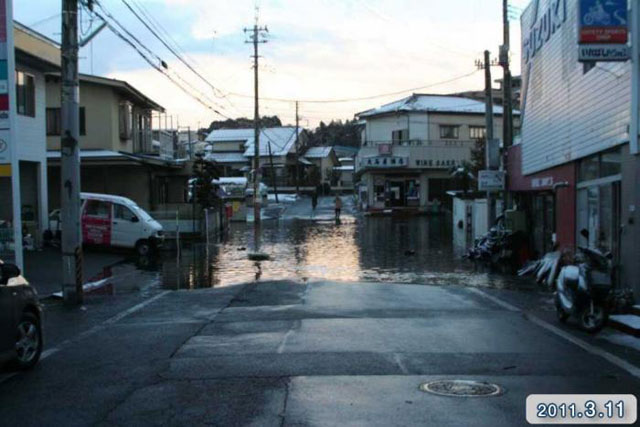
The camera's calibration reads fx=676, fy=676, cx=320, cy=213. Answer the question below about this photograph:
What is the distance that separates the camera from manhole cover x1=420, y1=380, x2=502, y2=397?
6.43 meters

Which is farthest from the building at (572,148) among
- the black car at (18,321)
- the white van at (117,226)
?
the white van at (117,226)

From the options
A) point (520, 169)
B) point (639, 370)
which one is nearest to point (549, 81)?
point (520, 169)

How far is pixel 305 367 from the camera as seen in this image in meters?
7.53

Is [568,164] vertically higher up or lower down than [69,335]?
higher up

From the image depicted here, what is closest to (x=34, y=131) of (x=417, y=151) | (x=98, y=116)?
(x=98, y=116)

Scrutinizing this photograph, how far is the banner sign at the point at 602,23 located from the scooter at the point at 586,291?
371 cm

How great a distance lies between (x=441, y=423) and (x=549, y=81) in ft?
49.6

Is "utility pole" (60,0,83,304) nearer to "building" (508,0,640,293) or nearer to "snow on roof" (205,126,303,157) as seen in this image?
"building" (508,0,640,293)

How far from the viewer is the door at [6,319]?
720cm

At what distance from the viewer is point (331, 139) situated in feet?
414

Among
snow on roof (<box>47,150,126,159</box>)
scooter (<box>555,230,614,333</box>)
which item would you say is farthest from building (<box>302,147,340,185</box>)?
scooter (<box>555,230,614,333</box>)

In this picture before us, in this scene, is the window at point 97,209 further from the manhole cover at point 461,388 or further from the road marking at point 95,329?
the manhole cover at point 461,388

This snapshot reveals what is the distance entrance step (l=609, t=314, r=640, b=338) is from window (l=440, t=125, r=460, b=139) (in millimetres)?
48470

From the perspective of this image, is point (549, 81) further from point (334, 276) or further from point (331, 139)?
point (331, 139)
